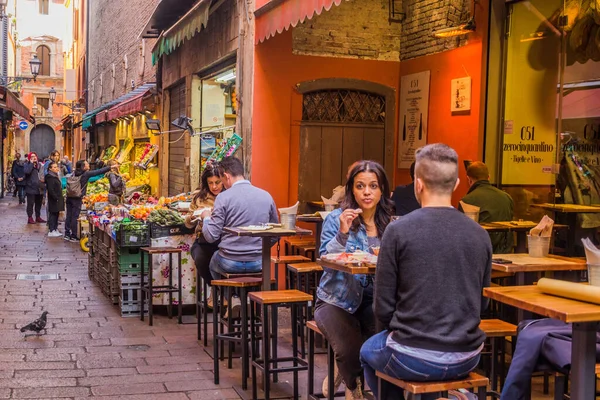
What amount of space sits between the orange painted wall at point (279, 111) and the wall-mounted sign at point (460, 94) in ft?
6.24

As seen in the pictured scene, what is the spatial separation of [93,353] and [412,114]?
541cm

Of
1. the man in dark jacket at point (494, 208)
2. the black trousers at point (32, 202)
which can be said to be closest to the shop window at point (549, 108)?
the man in dark jacket at point (494, 208)

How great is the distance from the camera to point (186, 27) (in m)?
12.3

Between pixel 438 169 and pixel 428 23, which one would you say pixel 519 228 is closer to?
pixel 438 169

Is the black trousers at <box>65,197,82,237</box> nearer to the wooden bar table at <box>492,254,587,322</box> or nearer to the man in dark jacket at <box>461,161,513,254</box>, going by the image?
the man in dark jacket at <box>461,161,513,254</box>

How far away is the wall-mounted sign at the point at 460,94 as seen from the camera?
30.1ft

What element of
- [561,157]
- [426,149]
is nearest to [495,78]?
[561,157]

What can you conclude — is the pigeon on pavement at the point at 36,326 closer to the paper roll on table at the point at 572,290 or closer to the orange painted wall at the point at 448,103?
the orange painted wall at the point at 448,103

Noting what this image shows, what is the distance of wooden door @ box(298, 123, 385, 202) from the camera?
10.8 meters

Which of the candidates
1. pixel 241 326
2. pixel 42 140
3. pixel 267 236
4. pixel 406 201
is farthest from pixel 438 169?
pixel 42 140

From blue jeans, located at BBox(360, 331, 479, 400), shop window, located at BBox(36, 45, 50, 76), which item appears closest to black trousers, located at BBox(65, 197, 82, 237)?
blue jeans, located at BBox(360, 331, 479, 400)

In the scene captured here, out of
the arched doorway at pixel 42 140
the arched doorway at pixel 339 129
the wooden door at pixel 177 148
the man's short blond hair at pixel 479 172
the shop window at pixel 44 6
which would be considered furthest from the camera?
the shop window at pixel 44 6

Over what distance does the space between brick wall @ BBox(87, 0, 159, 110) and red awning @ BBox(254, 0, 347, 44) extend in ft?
32.9

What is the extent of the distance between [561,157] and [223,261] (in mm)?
3617
